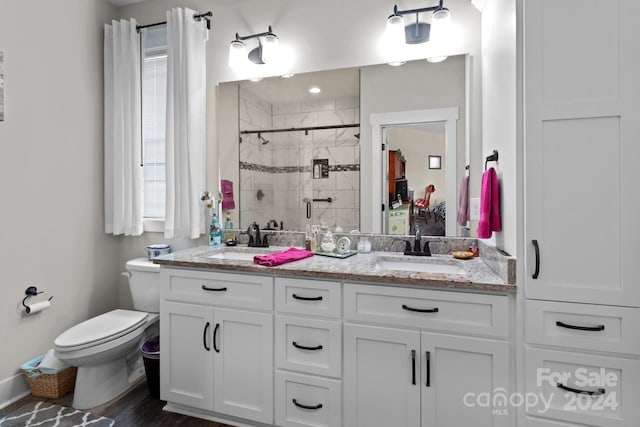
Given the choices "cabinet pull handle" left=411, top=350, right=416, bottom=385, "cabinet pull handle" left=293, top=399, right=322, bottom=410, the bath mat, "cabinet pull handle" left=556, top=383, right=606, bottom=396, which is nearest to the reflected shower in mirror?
"cabinet pull handle" left=411, top=350, right=416, bottom=385

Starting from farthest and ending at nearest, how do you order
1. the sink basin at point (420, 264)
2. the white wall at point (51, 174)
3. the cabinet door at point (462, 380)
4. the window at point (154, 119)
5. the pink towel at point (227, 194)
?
1. the window at point (154, 119)
2. the pink towel at point (227, 194)
3. the white wall at point (51, 174)
4. the sink basin at point (420, 264)
5. the cabinet door at point (462, 380)

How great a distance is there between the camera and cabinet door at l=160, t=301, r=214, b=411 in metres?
1.82

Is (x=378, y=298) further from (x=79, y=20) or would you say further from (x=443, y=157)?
(x=79, y=20)

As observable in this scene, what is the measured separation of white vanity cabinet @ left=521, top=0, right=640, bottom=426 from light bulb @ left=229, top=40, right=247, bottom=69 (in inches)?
67.8

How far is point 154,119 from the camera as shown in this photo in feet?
8.48

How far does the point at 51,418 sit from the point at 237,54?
246 cm

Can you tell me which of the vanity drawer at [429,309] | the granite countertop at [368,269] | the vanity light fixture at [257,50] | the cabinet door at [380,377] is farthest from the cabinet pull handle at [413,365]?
the vanity light fixture at [257,50]

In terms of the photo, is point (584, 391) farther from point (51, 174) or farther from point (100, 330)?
point (51, 174)

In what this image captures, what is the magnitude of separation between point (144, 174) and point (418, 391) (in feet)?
7.79

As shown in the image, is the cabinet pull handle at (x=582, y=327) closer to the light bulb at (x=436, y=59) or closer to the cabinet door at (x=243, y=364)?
the cabinet door at (x=243, y=364)

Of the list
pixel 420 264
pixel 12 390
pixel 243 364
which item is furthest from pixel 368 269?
pixel 12 390

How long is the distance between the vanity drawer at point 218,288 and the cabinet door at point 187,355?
6 cm

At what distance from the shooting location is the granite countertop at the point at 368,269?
1.39 metres

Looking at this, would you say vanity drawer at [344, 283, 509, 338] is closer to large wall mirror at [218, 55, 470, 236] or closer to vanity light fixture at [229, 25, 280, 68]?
large wall mirror at [218, 55, 470, 236]
